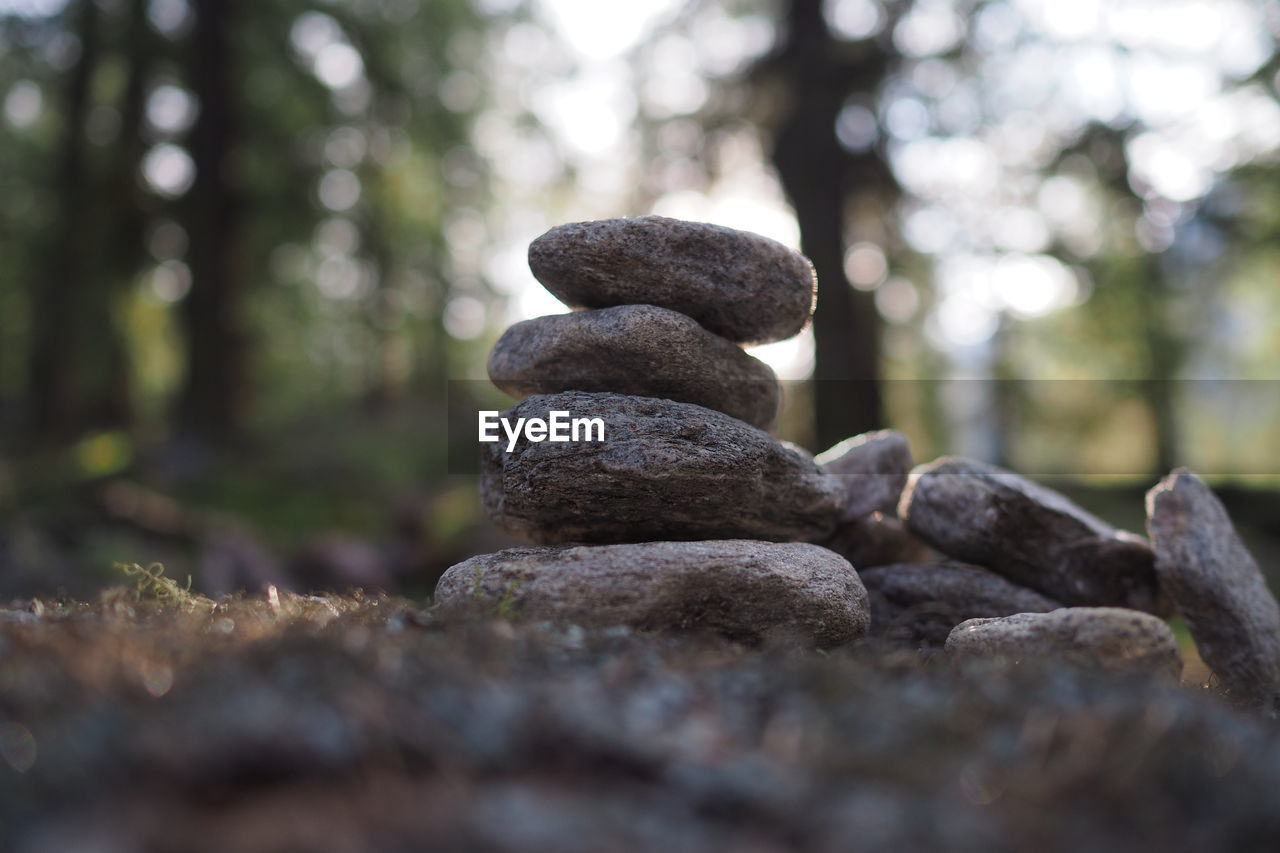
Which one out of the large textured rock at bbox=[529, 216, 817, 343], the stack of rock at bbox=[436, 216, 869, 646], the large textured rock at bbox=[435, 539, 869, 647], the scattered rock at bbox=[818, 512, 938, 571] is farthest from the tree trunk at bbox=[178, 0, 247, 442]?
the scattered rock at bbox=[818, 512, 938, 571]

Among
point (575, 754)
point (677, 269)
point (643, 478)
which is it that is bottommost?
point (575, 754)

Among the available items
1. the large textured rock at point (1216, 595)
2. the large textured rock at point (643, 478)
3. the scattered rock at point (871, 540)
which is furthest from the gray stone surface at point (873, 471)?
the large textured rock at point (1216, 595)

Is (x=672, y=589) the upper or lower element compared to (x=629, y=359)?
lower

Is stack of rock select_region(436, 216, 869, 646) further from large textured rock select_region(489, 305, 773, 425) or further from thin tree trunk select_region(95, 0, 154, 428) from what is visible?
thin tree trunk select_region(95, 0, 154, 428)

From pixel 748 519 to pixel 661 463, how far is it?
793 millimetres

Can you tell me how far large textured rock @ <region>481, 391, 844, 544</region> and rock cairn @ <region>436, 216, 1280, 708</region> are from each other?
0.04 ft

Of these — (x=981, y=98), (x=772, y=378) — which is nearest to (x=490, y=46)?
(x=981, y=98)

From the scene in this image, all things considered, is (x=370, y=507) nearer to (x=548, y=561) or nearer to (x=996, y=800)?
(x=548, y=561)

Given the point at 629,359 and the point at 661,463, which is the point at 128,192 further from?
the point at 661,463

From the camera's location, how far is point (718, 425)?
5285 millimetres

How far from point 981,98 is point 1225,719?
14.0 meters

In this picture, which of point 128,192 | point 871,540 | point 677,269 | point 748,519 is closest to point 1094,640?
point 748,519

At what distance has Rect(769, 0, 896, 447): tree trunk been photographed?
12.7 metres

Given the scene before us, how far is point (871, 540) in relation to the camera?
6664mm
